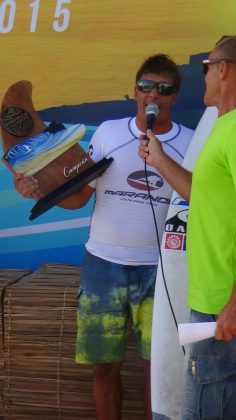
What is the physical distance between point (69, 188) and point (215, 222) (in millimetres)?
902

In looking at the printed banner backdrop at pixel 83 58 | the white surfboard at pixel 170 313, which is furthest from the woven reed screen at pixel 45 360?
the white surfboard at pixel 170 313

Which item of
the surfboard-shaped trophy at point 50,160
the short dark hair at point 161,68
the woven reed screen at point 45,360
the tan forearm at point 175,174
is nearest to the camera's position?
the tan forearm at point 175,174

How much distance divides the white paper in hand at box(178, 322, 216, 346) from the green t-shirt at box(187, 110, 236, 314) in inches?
2.2

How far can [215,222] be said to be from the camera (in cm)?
212

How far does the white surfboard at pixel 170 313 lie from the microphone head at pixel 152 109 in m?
0.19

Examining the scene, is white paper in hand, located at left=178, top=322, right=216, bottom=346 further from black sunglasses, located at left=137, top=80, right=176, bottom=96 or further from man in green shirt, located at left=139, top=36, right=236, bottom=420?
black sunglasses, located at left=137, top=80, right=176, bottom=96

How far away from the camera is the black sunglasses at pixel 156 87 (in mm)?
2992

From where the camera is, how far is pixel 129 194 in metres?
2.97

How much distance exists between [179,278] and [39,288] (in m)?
0.82

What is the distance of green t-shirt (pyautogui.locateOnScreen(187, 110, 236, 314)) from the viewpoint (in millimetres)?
2102

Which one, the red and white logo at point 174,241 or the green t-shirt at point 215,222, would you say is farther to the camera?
the red and white logo at point 174,241

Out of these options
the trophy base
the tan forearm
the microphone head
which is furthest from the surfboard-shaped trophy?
the tan forearm

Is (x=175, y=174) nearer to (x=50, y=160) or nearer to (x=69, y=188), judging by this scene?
(x=69, y=188)

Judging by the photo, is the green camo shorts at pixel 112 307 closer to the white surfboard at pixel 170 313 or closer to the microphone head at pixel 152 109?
the white surfboard at pixel 170 313
